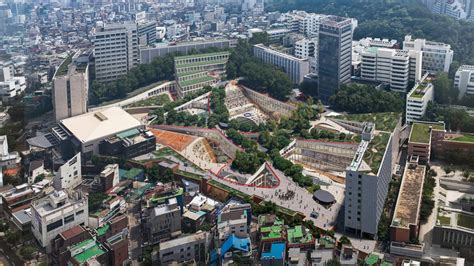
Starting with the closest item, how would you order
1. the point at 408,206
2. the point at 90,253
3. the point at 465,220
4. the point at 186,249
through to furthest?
the point at 90,253, the point at 186,249, the point at 465,220, the point at 408,206

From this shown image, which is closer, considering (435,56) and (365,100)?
(365,100)

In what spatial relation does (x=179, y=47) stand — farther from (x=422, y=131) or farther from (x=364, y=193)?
(x=364, y=193)

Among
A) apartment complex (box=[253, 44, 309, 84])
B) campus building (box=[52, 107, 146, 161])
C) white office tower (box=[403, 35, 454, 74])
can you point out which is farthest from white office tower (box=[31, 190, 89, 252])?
white office tower (box=[403, 35, 454, 74])

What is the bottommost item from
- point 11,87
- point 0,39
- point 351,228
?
point 351,228

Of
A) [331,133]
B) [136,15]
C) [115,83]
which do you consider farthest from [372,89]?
[136,15]

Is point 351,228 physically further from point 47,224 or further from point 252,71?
point 252,71

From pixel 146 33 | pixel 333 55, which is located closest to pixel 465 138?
pixel 333 55
